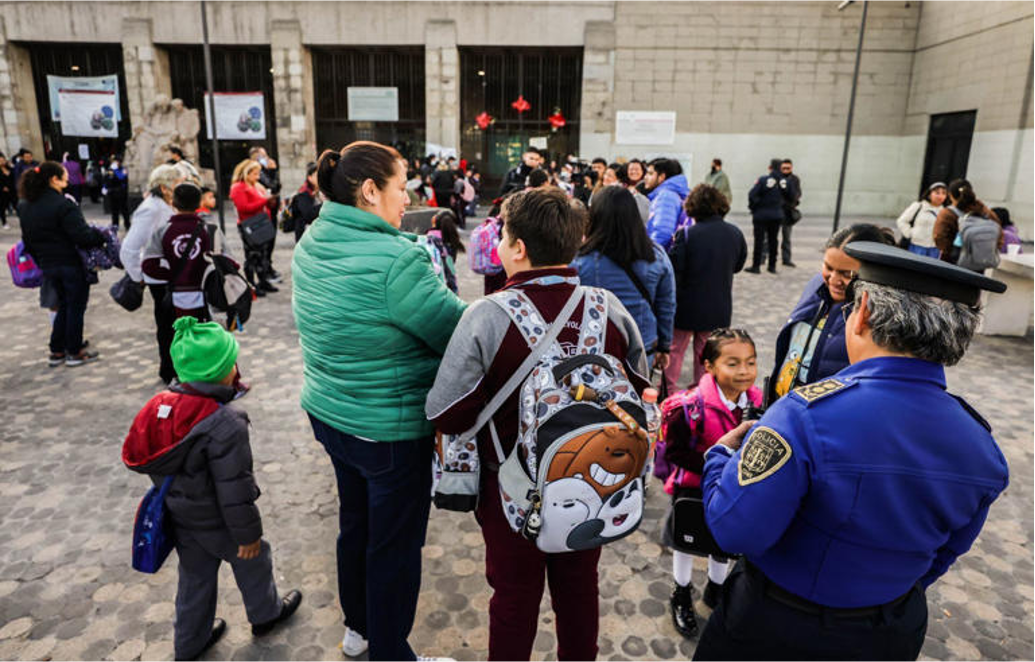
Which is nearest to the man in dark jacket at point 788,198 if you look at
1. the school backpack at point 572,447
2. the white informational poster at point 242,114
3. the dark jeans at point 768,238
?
the dark jeans at point 768,238

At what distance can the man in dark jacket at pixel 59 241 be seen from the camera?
5.77m

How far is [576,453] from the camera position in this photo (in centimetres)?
185

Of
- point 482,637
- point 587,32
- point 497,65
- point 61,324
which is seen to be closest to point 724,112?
point 587,32

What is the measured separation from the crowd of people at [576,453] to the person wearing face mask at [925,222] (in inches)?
255

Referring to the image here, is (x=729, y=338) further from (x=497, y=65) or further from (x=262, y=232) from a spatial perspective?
(x=497, y=65)

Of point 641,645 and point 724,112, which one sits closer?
point 641,645

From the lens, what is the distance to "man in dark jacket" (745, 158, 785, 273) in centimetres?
1093

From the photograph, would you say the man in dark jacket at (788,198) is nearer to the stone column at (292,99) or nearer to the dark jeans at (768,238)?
the dark jeans at (768,238)

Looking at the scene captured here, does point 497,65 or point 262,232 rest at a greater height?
point 497,65

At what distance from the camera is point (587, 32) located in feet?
67.8

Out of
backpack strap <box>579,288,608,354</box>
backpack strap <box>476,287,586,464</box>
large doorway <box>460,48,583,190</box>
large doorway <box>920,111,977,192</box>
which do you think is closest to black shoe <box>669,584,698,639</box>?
backpack strap <box>476,287,586,464</box>

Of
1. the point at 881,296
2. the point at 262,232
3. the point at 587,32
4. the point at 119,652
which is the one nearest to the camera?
the point at 881,296

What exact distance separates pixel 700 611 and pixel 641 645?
0.43 metres

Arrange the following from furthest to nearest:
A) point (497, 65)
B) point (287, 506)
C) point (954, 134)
A: point (497, 65) < point (954, 134) < point (287, 506)
